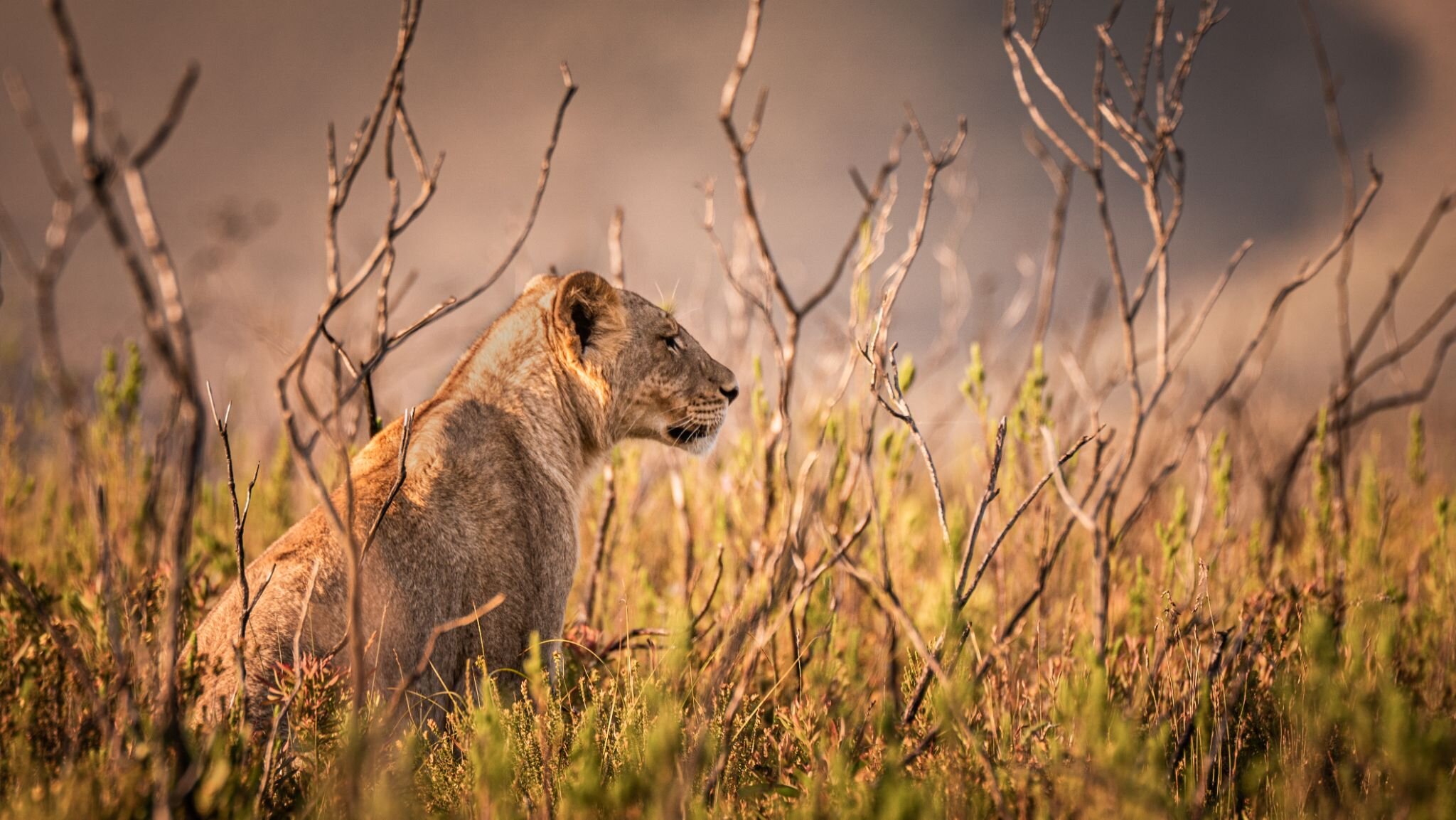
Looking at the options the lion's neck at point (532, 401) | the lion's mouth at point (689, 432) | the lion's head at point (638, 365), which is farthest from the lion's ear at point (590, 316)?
the lion's mouth at point (689, 432)

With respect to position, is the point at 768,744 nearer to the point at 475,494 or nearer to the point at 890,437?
the point at 475,494

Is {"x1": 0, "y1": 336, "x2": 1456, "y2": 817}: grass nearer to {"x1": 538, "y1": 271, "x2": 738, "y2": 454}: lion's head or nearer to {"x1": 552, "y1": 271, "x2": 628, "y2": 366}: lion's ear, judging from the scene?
{"x1": 538, "y1": 271, "x2": 738, "y2": 454}: lion's head

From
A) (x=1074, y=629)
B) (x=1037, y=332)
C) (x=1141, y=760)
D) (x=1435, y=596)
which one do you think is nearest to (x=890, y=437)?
(x=1037, y=332)

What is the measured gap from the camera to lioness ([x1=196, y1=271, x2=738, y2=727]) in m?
2.57

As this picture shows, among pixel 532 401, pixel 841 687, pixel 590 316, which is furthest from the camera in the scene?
pixel 841 687

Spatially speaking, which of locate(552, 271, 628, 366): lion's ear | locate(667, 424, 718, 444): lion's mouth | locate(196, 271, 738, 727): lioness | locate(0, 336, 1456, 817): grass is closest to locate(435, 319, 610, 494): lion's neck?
locate(196, 271, 738, 727): lioness

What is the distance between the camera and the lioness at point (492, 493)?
2.57 metres

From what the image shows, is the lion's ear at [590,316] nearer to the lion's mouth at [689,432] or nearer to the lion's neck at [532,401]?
the lion's neck at [532,401]

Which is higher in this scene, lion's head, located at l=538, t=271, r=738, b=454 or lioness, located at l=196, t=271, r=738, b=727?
lion's head, located at l=538, t=271, r=738, b=454

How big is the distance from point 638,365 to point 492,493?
1034 mm

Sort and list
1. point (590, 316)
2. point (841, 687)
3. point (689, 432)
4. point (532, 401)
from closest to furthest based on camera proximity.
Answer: point (532, 401)
point (590, 316)
point (841, 687)
point (689, 432)

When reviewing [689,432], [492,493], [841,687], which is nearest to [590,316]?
[689,432]

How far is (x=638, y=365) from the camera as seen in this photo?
3824 millimetres

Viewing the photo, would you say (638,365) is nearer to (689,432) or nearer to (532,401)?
(689,432)
